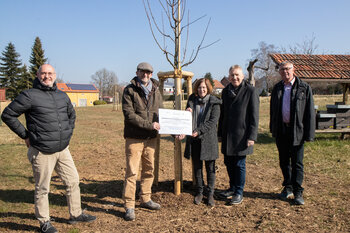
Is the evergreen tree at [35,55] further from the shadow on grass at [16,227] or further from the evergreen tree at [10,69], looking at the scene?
the shadow on grass at [16,227]

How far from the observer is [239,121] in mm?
4105

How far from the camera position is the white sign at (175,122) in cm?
391

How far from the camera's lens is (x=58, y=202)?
446cm

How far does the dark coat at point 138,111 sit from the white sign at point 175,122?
0.51 feet

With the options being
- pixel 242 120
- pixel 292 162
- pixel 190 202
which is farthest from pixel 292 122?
pixel 190 202

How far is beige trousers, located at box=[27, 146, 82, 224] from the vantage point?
10.7 feet

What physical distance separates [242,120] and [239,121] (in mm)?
47

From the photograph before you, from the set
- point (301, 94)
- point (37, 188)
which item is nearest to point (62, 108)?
point (37, 188)

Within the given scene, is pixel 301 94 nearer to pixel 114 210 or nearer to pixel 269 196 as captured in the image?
pixel 269 196

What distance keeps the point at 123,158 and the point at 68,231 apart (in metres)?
4.35

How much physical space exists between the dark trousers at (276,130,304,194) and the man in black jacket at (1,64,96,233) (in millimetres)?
3255

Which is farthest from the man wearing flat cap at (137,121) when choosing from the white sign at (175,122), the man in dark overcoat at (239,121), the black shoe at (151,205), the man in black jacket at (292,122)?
the man in black jacket at (292,122)

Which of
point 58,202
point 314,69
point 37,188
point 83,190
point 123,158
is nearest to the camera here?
point 37,188

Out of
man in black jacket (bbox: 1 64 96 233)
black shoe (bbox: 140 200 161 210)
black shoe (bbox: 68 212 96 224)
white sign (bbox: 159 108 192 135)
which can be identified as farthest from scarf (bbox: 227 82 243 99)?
black shoe (bbox: 68 212 96 224)
